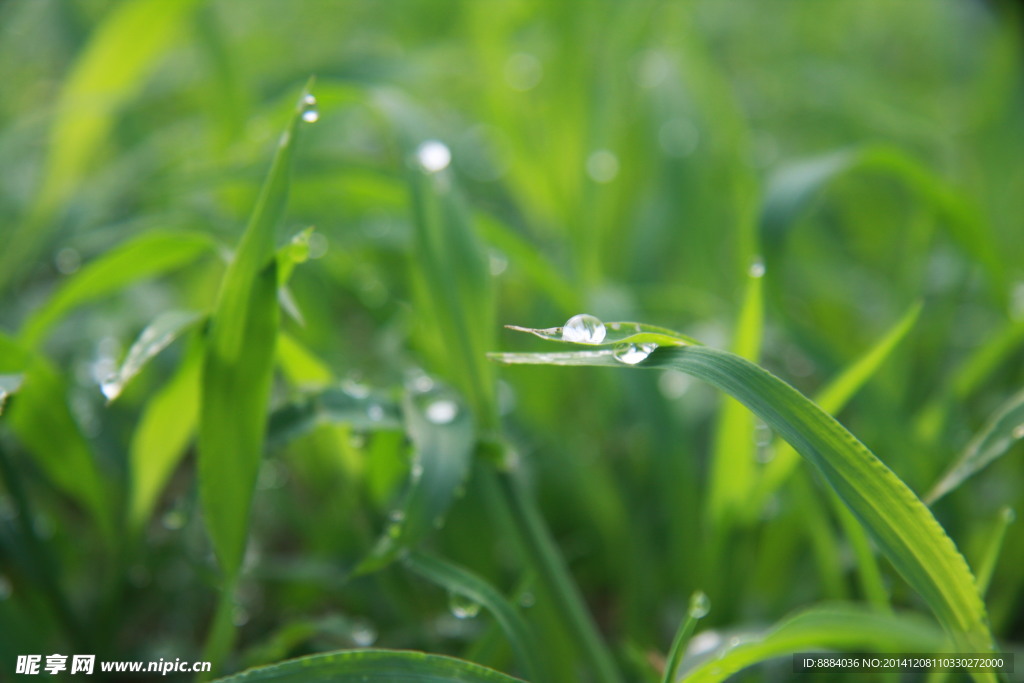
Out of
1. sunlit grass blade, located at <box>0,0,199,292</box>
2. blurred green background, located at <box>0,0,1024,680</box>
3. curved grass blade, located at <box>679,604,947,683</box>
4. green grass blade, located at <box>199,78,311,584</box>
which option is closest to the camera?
curved grass blade, located at <box>679,604,947,683</box>

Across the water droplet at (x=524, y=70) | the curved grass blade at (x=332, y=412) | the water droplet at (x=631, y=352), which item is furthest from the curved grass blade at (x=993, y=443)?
the water droplet at (x=524, y=70)

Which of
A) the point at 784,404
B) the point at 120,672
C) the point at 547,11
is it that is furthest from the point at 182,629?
the point at 547,11

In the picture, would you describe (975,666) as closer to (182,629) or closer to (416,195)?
(416,195)

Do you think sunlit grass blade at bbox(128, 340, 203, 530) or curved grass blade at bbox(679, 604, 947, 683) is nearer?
curved grass blade at bbox(679, 604, 947, 683)

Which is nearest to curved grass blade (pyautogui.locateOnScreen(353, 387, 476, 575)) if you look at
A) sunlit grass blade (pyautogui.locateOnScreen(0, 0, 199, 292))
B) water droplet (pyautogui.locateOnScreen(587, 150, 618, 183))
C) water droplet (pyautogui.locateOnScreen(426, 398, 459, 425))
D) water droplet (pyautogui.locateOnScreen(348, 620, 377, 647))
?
water droplet (pyautogui.locateOnScreen(426, 398, 459, 425))

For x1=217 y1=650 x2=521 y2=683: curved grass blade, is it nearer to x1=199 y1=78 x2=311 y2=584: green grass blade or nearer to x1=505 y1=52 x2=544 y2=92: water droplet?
x1=199 y1=78 x2=311 y2=584: green grass blade

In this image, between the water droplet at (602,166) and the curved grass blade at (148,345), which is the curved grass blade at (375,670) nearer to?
the curved grass blade at (148,345)
